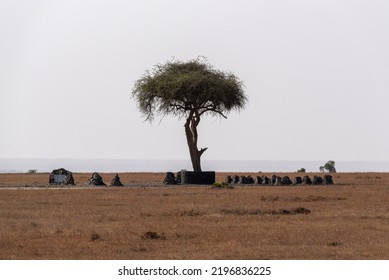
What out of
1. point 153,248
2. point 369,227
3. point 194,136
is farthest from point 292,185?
point 153,248

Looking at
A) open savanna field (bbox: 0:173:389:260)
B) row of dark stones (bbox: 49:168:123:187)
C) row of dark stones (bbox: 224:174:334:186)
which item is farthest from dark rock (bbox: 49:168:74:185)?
open savanna field (bbox: 0:173:389:260)

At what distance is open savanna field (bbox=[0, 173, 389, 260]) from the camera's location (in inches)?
1110

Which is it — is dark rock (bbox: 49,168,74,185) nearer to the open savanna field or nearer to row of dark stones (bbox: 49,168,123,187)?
row of dark stones (bbox: 49,168,123,187)

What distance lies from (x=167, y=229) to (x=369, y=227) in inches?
255

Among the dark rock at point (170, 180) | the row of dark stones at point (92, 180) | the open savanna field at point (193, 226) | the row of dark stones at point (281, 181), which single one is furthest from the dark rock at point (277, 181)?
the open savanna field at point (193, 226)

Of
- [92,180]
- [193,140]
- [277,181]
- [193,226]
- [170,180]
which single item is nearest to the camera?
[193,226]

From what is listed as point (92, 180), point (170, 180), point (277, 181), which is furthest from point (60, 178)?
point (277, 181)

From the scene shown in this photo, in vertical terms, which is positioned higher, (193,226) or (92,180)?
(92,180)

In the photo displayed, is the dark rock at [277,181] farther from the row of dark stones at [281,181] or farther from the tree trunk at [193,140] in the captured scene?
the tree trunk at [193,140]

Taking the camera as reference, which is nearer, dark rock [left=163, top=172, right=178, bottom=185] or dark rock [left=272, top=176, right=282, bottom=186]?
dark rock [left=163, top=172, right=178, bottom=185]

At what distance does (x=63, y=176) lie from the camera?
69.6 m

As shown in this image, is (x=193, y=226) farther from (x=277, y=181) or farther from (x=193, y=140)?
(x=193, y=140)

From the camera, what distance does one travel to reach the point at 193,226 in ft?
115
